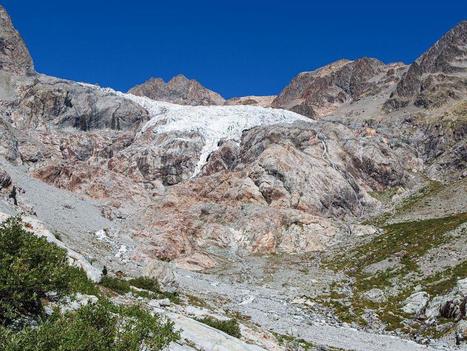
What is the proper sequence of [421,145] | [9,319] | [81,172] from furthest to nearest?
[421,145] → [81,172] → [9,319]

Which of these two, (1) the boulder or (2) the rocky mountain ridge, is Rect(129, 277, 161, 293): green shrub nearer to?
(2) the rocky mountain ridge

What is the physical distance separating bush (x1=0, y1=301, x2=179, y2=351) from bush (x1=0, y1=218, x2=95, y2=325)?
145cm

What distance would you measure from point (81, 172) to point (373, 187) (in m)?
77.3

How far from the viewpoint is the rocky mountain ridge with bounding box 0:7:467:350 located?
59.1 metres

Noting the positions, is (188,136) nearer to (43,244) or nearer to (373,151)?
(373,151)

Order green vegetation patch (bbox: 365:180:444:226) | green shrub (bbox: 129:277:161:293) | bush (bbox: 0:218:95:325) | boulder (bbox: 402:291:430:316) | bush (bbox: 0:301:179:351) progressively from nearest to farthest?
bush (bbox: 0:301:179:351) → bush (bbox: 0:218:95:325) → green shrub (bbox: 129:277:161:293) → boulder (bbox: 402:291:430:316) → green vegetation patch (bbox: 365:180:444:226)

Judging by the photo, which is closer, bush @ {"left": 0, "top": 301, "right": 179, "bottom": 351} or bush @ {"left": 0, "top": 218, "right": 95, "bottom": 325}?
bush @ {"left": 0, "top": 301, "right": 179, "bottom": 351}

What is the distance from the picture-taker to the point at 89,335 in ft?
48.4

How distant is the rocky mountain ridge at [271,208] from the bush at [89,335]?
21.0 ft

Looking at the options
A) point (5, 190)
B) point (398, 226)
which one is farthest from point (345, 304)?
→ point (5, 190)

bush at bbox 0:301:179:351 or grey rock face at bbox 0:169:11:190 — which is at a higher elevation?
grey rock face at bbox 0:169:11:190

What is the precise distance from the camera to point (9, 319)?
56.6ft

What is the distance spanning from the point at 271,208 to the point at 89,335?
9023 centimetres

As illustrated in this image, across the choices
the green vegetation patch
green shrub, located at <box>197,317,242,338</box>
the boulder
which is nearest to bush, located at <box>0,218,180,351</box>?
green shrub, located at <box>197,317,242,338</box>
